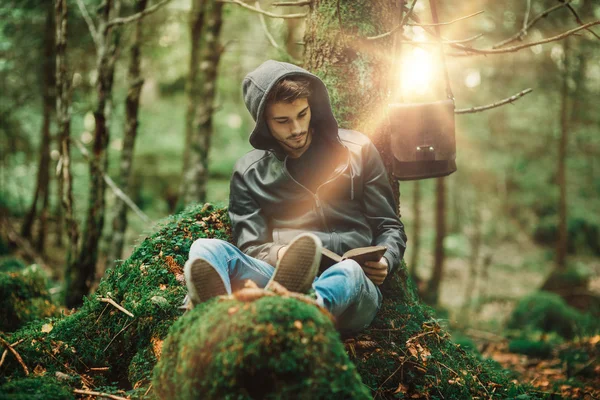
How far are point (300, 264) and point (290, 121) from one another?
4.37 ft

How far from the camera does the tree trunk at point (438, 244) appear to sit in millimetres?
11453

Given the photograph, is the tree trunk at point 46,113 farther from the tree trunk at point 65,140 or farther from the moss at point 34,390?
the moss at point 34,390

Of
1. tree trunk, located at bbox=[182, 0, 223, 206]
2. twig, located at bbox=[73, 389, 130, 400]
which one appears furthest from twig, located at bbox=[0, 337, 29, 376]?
tree trunk, located at bbox=[182, 0, 223, 206]

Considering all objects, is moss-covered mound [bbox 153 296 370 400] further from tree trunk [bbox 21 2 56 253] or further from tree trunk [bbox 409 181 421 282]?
tree trunk [bbox 409 181 421 282]

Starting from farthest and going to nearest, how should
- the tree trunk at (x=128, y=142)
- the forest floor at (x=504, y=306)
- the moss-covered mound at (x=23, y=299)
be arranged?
the tree trunk at (x=128, y=142) → the forest floor at (x=504, y=306) → the moss-covered mound at (x=23, y=299)

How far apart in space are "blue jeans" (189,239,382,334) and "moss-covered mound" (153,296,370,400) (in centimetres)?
37

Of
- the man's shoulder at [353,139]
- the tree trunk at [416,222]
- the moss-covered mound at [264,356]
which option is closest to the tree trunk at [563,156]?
the tree trunk at [416,222]

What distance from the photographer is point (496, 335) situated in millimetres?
8641

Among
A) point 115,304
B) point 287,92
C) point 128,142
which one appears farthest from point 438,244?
point 115,304

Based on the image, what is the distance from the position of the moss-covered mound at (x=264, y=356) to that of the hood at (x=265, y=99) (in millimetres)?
1656

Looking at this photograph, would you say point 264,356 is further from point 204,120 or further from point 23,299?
point 204,120

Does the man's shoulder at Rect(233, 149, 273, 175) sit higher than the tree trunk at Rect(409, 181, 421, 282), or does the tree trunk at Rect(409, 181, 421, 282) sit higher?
the man's shoulder at Rect(233, 149, 273, 175)

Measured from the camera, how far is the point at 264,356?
206cm

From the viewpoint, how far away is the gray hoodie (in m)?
3.36
